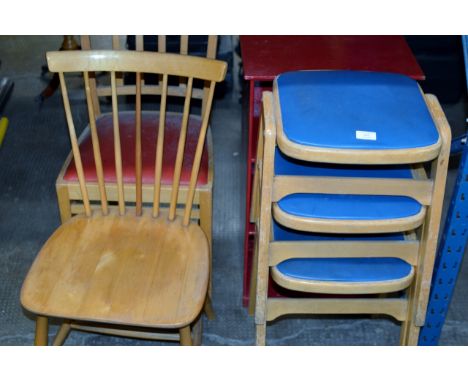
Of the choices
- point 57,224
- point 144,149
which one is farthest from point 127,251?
point 57,224

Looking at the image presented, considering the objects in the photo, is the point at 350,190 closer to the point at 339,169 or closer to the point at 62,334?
the point at 339,169

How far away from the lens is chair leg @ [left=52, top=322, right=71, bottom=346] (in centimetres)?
185

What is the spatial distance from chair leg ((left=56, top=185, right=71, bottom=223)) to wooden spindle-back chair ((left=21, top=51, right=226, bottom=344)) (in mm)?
64

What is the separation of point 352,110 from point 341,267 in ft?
1.29

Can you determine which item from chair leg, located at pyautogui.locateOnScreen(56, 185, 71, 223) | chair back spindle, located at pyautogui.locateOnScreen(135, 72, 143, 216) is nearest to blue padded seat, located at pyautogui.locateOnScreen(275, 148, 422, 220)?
chair back spindle, located at pyautogui.locateOnScreen(135, 72, 143, 216)

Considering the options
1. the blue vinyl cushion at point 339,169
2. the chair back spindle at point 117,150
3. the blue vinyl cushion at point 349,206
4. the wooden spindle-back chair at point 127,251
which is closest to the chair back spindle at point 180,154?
the wooden spindle-back chair at point 127,251

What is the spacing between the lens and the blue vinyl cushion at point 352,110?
1.22m

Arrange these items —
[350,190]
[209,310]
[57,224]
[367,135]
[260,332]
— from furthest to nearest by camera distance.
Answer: [57,224], [209,310], [260,332], [350,190], [367,135]

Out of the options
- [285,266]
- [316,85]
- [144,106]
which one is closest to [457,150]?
[316,85]

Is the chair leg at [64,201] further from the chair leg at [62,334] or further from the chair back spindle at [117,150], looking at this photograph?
the chair leg at [62,334]

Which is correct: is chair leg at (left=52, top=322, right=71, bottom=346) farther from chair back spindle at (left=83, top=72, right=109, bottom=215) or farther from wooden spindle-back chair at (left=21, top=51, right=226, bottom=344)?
chair back spindle at (left=83, top=72, right=109, bottom=215)

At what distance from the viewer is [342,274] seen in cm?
148

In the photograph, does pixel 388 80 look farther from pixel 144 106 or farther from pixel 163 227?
pixel 144 106

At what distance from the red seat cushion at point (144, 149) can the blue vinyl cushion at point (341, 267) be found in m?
0.34
